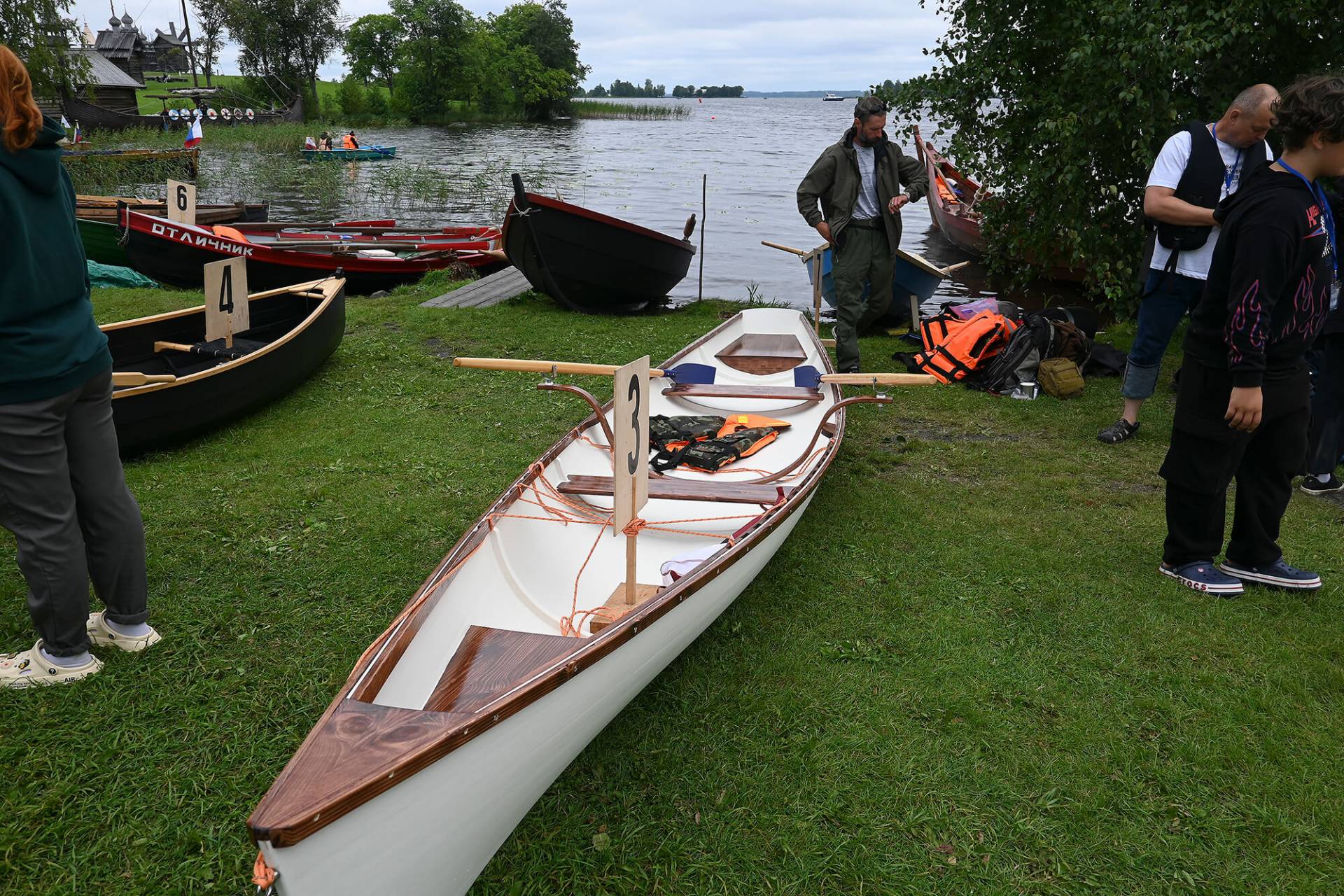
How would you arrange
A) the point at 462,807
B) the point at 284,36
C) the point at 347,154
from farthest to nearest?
the point at 284,36, the point at 347,154, the point at 462,807

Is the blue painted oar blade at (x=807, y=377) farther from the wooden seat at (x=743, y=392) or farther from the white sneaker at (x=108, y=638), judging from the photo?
A: the white sneaker at (x=108, y=638)

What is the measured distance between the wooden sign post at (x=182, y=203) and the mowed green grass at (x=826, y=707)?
5.27 meters

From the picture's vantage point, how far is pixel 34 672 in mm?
3031

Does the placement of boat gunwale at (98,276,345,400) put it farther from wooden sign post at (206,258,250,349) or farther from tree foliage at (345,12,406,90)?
tree foliage at (345,12,406,90)

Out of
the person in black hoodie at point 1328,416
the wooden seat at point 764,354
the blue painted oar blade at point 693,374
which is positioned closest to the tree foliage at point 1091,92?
the person in black hoodie at point 1328,416

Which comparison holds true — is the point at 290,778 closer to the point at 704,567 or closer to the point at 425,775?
the point at 425,775

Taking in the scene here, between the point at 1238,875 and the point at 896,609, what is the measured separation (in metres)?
1.55

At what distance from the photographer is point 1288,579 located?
379 cm

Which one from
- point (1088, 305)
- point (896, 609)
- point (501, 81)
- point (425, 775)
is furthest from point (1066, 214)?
point (501, 81)

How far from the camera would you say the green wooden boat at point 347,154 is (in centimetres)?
3023

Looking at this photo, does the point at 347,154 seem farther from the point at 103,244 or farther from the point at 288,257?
the point at 288,257

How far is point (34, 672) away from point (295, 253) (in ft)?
26.0

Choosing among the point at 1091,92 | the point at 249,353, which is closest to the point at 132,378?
the point at 249,353

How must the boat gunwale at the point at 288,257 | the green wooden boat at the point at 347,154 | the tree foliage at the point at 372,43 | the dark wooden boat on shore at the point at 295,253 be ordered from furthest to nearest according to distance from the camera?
the tree foliage at the point at 372,43 → the green wooden boat at the point at 347,154 → the dark wooden boat on shore at the point at 295,253 → the boat gunwale at the point at 288,257
